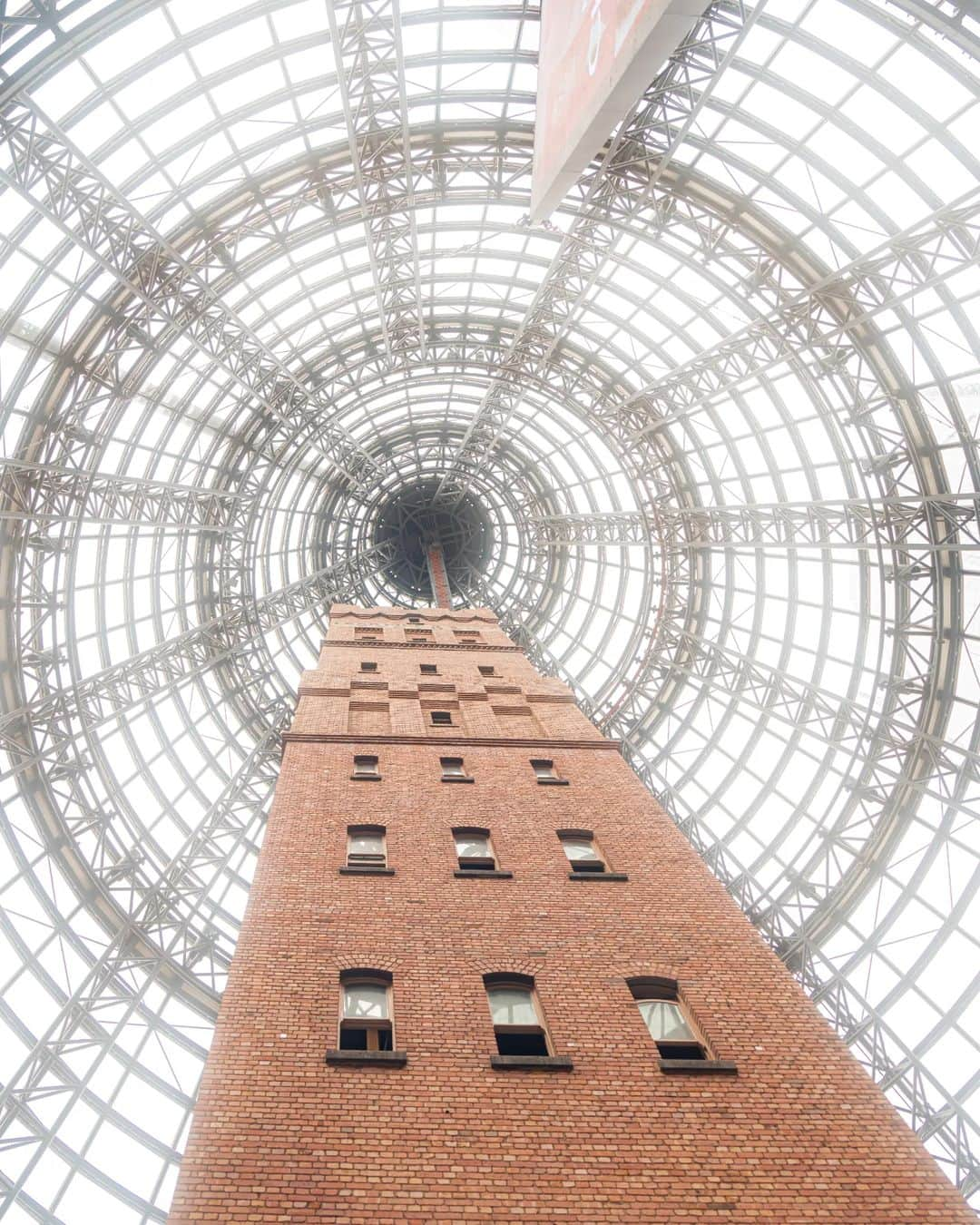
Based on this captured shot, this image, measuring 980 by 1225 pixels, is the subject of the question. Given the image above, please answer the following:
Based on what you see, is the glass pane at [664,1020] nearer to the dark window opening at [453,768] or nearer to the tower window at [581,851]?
the tower window at [581,851]

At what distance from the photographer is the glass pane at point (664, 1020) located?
12344mm

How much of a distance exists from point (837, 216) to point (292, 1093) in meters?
22.9

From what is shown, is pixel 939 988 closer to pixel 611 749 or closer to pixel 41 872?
pixel 611 749

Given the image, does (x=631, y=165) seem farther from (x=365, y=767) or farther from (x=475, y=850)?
(x=475, y=850)

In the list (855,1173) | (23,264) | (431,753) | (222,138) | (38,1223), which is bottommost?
(38,1223)

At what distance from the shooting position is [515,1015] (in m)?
12.3

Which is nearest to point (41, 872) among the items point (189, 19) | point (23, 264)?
point (23, 264)

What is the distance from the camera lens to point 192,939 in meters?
30.5

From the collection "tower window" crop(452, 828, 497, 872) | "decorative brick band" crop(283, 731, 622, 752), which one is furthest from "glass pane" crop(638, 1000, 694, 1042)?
"decorative brick band" crop(283, 731, 622, 752)

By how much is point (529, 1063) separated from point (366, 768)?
12.1 m

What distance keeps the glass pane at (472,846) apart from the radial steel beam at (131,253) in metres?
15.8

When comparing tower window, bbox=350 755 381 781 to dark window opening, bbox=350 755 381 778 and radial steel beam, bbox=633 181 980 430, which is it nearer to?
dark window opening, bbox=350 755 381 778

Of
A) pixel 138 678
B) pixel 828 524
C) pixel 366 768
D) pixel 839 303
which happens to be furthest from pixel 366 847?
pixel 839 303

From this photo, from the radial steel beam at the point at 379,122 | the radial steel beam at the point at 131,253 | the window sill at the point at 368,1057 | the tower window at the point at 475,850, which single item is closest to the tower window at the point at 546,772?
the tower window at the point at 475,850
